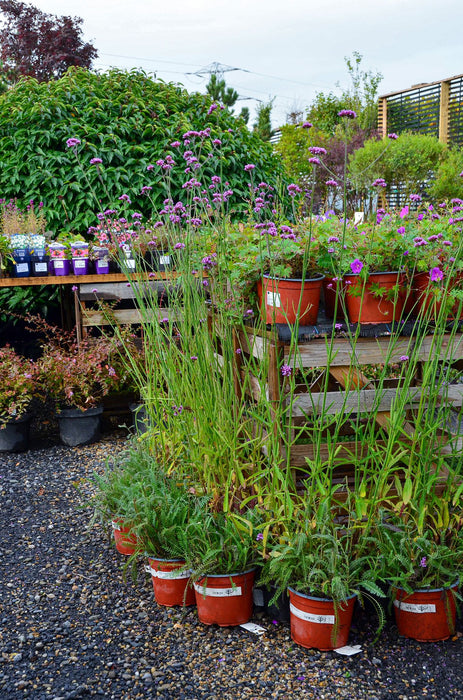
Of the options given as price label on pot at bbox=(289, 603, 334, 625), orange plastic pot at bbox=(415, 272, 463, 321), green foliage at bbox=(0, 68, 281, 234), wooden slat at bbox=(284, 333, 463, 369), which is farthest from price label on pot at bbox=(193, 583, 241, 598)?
green foliage at bbox=(0, 68, 281, 234)

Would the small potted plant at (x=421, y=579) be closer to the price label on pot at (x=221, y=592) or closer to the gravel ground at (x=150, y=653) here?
the gravel ground at (x=150, y=653)

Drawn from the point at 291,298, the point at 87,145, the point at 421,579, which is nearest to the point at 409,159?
the point at 87,145

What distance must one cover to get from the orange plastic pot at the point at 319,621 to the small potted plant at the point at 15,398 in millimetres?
2455

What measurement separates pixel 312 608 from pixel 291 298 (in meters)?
1.02

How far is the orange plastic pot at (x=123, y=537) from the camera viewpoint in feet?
7.91

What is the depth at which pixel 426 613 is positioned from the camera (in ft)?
6.48

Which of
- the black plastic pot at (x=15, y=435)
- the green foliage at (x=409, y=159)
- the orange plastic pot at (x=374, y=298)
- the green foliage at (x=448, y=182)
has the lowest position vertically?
the black plastic pot at (x=15, y=435)

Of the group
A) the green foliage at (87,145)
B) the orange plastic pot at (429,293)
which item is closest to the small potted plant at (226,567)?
the orange plastic pot at (429,293)

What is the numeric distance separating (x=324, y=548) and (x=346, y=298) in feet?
3.05

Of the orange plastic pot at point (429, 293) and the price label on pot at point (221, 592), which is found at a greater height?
the orange plastic pot at point (429, 293)

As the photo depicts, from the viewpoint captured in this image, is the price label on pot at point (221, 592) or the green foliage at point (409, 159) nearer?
the price label on pot at point (221, 592)

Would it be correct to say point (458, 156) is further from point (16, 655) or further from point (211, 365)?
point (16, 655)

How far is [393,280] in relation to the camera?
2285 mm

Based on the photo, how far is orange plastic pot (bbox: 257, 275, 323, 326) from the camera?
2.23 meters
